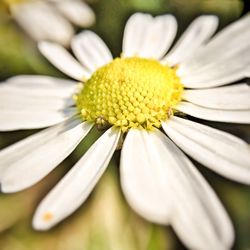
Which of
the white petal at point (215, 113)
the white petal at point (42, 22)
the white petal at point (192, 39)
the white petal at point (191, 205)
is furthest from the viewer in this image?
the white petal at point (42, 22)

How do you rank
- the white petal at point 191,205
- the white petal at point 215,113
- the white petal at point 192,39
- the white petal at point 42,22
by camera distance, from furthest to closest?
the white petal at point 42,22
the white petal at point 192,39
the white petal at point 215,113
the white petal at point 191,205

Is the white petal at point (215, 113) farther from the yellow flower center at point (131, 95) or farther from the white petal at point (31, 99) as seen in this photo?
the white petal at point (31, 99)

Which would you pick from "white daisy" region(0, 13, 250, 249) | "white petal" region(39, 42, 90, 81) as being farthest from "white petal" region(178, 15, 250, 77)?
"white petal" region(39, 42, 90, 81)

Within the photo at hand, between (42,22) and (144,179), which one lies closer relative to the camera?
(144,179)

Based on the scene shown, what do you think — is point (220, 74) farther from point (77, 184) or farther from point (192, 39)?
point (77, 184)

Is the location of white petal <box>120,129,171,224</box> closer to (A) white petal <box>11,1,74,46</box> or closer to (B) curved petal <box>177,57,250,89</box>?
(B) curved petal <box>177,57,250,89</box>

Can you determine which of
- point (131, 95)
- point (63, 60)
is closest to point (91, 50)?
point (63, 60)

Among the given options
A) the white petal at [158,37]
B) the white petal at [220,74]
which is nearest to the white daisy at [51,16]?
the white petal at [158,37]
